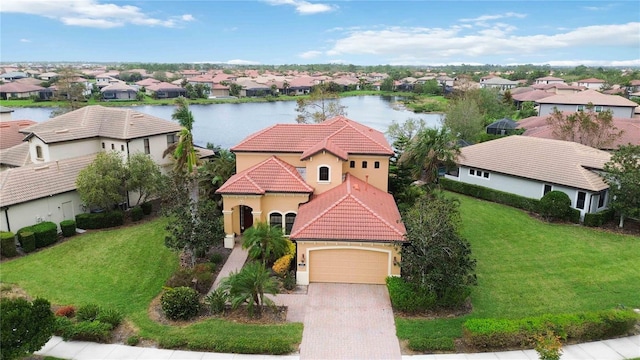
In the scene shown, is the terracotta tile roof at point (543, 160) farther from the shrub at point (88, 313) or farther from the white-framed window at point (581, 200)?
the shrub at point (88, 313)

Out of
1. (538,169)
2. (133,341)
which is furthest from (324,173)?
(538,169)

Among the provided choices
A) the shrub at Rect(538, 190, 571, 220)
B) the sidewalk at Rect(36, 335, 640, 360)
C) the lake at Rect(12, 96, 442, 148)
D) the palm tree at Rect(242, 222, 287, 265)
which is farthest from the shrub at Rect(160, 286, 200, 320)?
the lake at Rect(12, 96, 442, 148)

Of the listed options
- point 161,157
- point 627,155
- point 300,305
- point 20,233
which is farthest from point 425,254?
point 161,157

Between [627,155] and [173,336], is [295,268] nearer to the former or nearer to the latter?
[173,336]

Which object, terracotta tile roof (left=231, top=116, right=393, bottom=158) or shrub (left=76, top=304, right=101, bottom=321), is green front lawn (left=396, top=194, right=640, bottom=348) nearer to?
terracotta tile roof (left=231, top=116, right=393, bottom=158)

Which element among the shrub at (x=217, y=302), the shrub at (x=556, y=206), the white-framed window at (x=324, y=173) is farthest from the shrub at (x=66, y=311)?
the shrub at (x=556, y=206)

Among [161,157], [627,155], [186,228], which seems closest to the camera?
[186,228]

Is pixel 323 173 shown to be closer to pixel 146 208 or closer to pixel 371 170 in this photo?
pixel 371 170
